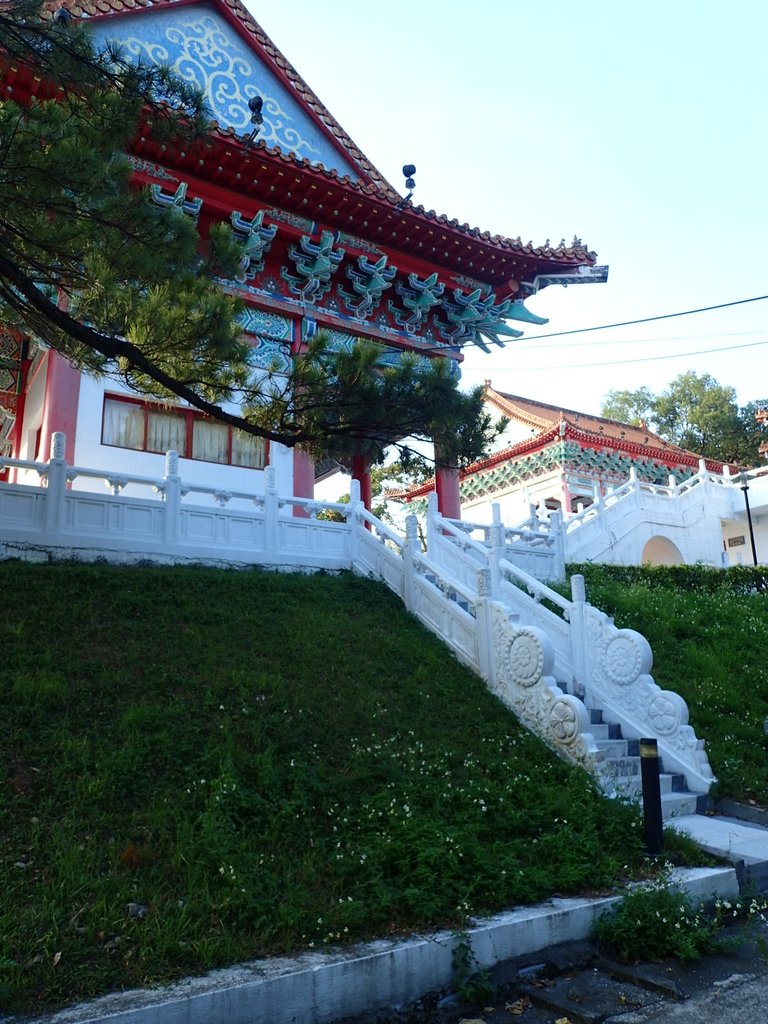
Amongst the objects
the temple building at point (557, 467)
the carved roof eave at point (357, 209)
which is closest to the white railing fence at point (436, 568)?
the carved roof eave at point (357, 209)

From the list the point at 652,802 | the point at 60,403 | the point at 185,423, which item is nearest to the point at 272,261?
the point at 185,423

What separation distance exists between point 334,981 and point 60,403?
1021 centimetres

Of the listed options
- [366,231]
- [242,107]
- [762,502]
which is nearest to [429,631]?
[366,231]

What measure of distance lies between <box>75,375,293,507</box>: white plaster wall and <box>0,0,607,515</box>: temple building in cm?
2

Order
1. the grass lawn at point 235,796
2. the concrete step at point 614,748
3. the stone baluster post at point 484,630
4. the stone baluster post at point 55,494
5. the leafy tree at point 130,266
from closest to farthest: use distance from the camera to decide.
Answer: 1. the grass lawn at point 235,796
2. the leafy tree at point 130,266
3. the concrete step at point 614,748
4. the stone baluster post at point 484,630
5. the stone baluster post at point 55,494

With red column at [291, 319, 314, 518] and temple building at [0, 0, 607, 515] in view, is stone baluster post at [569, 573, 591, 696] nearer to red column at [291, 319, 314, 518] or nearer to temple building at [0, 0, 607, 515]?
red column at [291, 319, 314, 518]

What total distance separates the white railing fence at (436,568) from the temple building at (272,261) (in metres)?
1.14

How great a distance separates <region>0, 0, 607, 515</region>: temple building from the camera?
1262 centimetres

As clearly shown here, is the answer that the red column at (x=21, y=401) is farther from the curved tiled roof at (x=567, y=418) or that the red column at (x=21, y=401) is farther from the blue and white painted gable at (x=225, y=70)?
the curved tiled roof at (x=567, y=418)

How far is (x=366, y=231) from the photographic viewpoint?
14.4 m

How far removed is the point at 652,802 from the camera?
18.7 ft

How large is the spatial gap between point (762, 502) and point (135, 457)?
2293cm

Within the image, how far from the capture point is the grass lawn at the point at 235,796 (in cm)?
395

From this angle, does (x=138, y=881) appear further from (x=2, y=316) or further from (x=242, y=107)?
(x=242, y=107)
